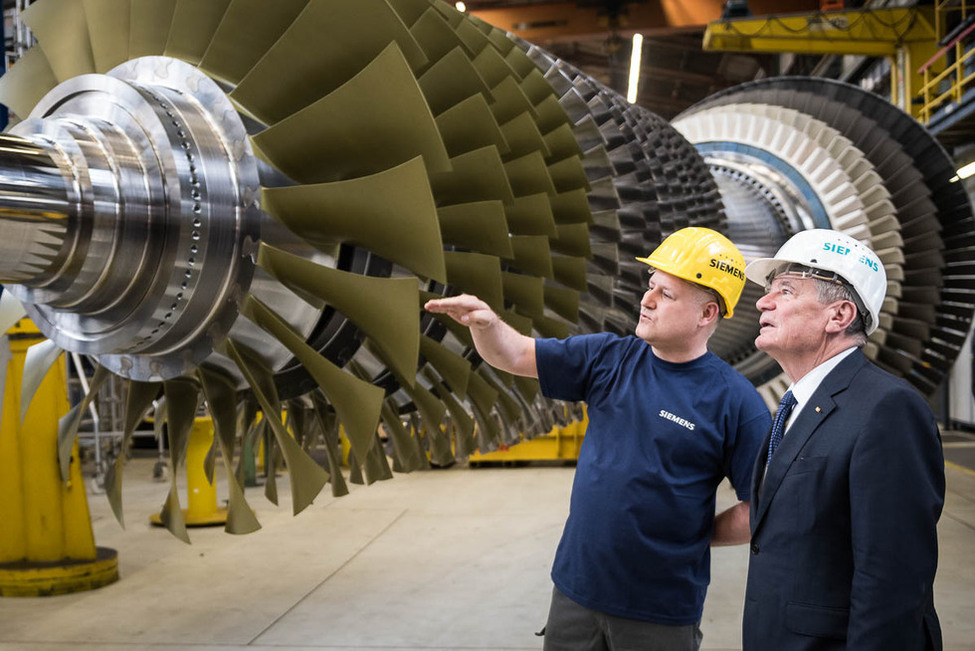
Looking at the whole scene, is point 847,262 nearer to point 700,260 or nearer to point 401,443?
point 700,260

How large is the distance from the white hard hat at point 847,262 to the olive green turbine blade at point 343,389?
0.69m

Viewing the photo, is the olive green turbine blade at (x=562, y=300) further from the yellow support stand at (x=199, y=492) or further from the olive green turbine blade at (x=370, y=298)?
the yellow support stand at (x=199, y=492)

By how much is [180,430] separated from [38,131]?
1.74 ft

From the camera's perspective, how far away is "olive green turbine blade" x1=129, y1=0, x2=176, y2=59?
1413 mm

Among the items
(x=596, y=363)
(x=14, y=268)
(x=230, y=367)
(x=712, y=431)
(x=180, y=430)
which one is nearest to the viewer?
(x=14, y=268)

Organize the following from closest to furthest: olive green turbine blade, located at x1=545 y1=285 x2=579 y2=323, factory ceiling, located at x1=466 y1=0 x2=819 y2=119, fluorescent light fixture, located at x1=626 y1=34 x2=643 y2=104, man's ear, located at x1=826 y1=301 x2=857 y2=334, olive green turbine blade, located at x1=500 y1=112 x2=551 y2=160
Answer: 1. man's ear, located at x1=826 y1=301 x2=857 y2=334
2. olive green turbine blade, located at x1=500 y1=112 x2=551 y2=160
3. olive green turbine blade, located at x1=545 y1=285 x2=579 y2=323
4. factory ceiling, located at x1=466 y1=0 x2=819 y2=119
5. fluorescent light fixture, located at x1=626 y1=34 x2=643 y2=104

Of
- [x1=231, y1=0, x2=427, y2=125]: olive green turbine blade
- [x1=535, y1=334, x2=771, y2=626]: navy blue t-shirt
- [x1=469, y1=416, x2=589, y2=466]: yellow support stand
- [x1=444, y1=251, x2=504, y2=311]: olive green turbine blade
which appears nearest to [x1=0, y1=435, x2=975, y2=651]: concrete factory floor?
[x1=469, y1=416, x2=589, y2=466]: yellow support stand

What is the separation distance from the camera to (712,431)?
1.75 m

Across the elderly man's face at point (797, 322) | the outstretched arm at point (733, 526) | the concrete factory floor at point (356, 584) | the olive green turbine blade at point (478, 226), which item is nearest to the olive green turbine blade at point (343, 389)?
the olive green turbine blade at point (478, 226)

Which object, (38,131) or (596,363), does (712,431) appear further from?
(38,131)

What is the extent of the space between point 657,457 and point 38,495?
138 inches

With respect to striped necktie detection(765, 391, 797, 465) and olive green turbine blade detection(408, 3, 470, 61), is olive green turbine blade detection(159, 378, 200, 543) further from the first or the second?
striped necktie detection(765, 391, 797, 465)

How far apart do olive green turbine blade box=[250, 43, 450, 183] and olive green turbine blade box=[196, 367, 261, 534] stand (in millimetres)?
344

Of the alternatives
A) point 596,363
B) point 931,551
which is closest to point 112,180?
point 596,363
